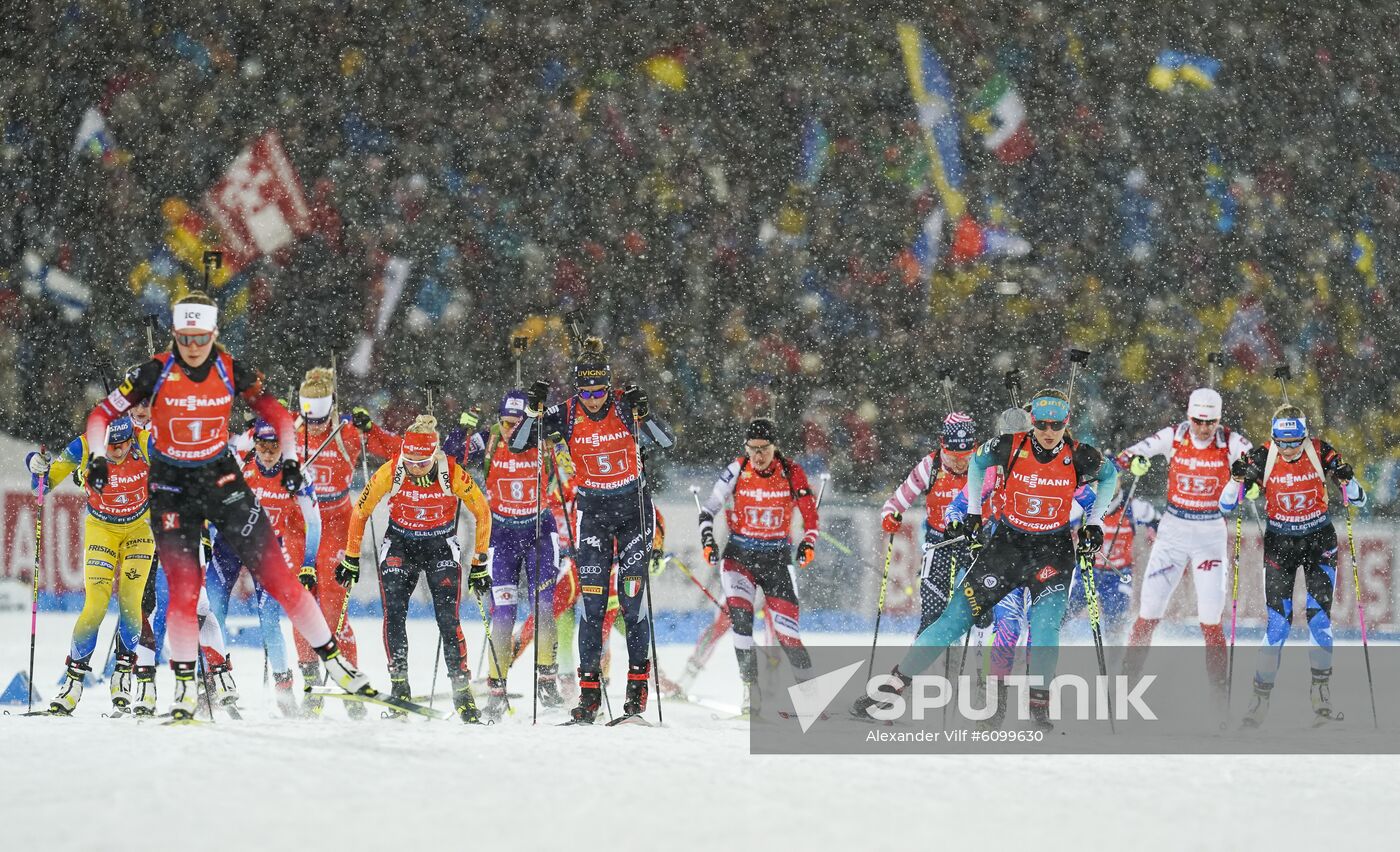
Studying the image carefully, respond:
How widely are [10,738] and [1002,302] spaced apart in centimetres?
1260

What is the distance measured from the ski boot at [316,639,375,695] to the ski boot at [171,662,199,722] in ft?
2.06

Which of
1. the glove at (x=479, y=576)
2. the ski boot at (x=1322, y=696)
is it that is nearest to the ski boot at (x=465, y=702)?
the glove at (x=479, y=576)

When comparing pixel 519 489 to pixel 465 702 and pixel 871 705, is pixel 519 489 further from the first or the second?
pixel 871 705

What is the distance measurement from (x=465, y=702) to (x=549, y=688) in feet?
3.69

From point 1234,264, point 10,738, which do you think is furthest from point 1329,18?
point 10,738

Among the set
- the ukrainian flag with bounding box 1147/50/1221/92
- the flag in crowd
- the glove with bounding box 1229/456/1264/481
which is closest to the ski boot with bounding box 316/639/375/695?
the glove with bounding box 1229/456/1264/481

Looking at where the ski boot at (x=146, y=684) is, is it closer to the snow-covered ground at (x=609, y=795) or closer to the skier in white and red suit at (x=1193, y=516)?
the snow-covered ground at (x=609, y=795)

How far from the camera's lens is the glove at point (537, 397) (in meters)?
6.86

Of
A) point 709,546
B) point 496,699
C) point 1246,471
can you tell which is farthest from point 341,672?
point 1246,471

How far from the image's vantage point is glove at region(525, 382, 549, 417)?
6863 millimetres

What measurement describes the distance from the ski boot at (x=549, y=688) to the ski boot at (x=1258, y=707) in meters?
4.01

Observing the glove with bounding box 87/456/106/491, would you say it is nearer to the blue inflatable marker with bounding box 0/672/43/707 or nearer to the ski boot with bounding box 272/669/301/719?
the ski boot with bounding box 272/669/301/719

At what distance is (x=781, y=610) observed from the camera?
825 cm

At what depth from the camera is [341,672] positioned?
20.6 ft
